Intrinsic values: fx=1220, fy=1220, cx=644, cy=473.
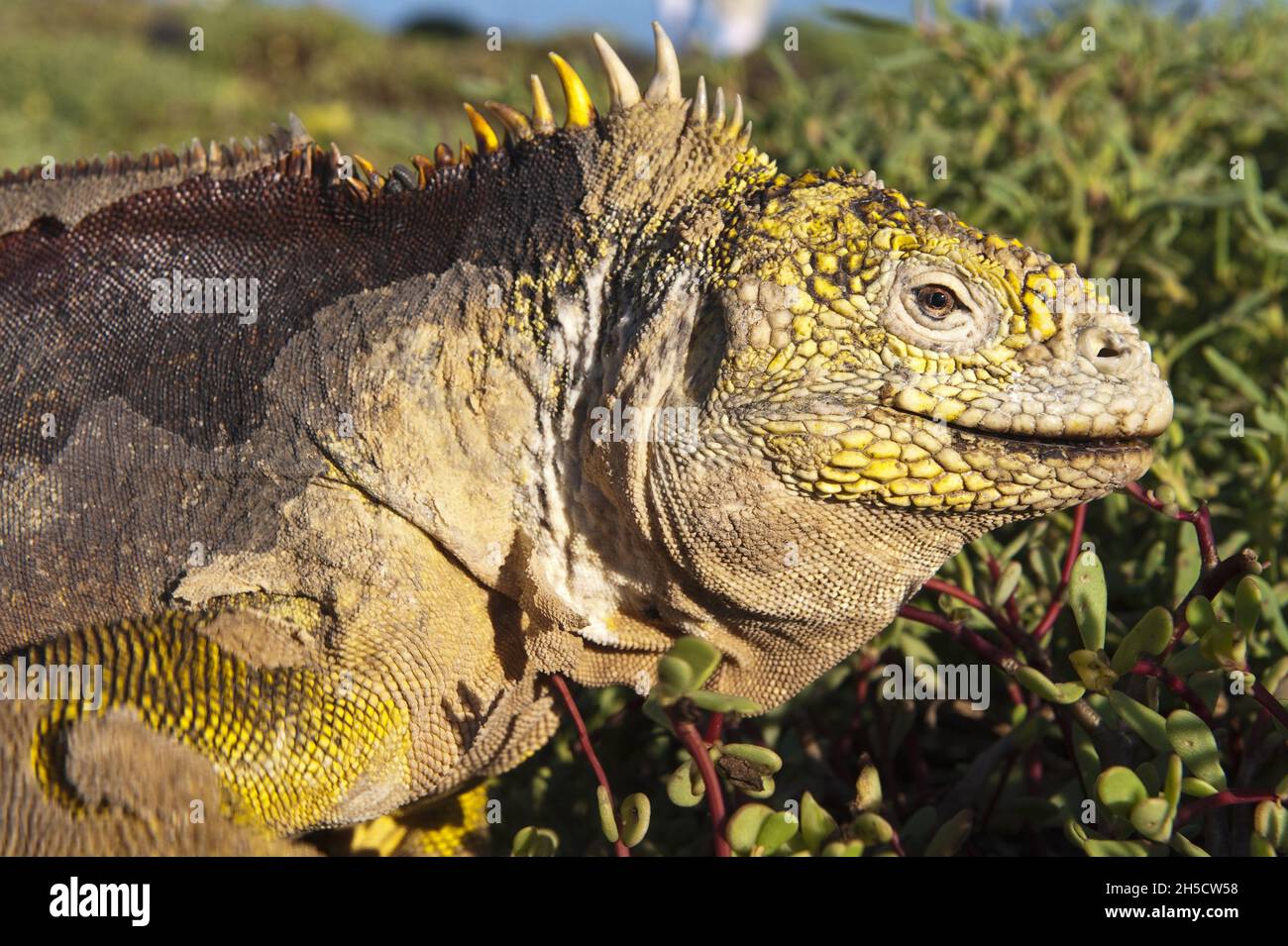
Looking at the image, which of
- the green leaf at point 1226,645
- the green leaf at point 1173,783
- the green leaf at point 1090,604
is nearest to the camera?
the green leaf at point 1173,783

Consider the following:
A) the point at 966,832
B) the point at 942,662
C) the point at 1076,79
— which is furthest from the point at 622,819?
the point at 1076,79

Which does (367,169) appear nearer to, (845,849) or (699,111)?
(699,111)

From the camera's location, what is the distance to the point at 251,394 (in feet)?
10.6

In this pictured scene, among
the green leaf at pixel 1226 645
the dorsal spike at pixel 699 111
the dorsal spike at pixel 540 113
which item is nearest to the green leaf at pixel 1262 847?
the green leaf at pixel 1226 645

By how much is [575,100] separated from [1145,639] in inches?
79.4

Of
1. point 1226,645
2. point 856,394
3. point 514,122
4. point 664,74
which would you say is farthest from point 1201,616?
point 514,122

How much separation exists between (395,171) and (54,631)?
154 centimetres

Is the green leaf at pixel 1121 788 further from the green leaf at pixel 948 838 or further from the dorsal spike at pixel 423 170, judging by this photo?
the dorsal spike at pixel 423 170

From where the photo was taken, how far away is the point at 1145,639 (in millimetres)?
2721

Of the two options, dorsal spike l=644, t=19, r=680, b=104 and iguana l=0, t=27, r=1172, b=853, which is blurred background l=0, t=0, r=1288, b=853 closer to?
iguana l=0, t=27, r=1172, b=853

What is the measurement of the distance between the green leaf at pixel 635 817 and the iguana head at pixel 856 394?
593mm

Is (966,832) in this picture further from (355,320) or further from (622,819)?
(355,320)

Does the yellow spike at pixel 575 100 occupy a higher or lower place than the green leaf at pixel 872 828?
higher

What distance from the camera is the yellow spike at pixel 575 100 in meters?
3.35
